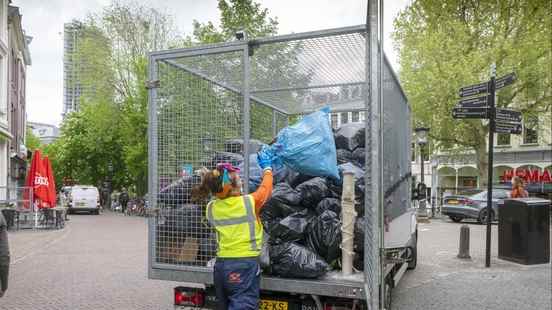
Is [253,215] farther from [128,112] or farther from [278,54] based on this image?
[128,112]

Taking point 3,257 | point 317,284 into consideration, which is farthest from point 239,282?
point 3,257

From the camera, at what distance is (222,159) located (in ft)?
15.0

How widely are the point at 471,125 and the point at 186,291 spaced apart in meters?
23.2

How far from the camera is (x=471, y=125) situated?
2533 cm

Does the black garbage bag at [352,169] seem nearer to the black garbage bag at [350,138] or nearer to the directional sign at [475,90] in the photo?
the black garbage bag at [350,138]

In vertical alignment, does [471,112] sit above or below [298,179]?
above

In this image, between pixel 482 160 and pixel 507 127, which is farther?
pixel 482 160

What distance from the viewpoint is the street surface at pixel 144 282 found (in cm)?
677

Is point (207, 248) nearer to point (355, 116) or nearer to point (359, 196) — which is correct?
point (359, 196)

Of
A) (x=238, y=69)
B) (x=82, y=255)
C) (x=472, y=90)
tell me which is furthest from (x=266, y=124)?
(x=82, y=255)

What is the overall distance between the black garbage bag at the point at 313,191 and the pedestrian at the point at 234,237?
626mm

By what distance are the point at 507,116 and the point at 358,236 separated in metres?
6.55

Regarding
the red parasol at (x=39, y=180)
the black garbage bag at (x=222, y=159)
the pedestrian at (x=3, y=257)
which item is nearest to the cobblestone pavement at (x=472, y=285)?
the black garbage bag at (x=222, y=159)

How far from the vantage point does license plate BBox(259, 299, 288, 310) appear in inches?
166
